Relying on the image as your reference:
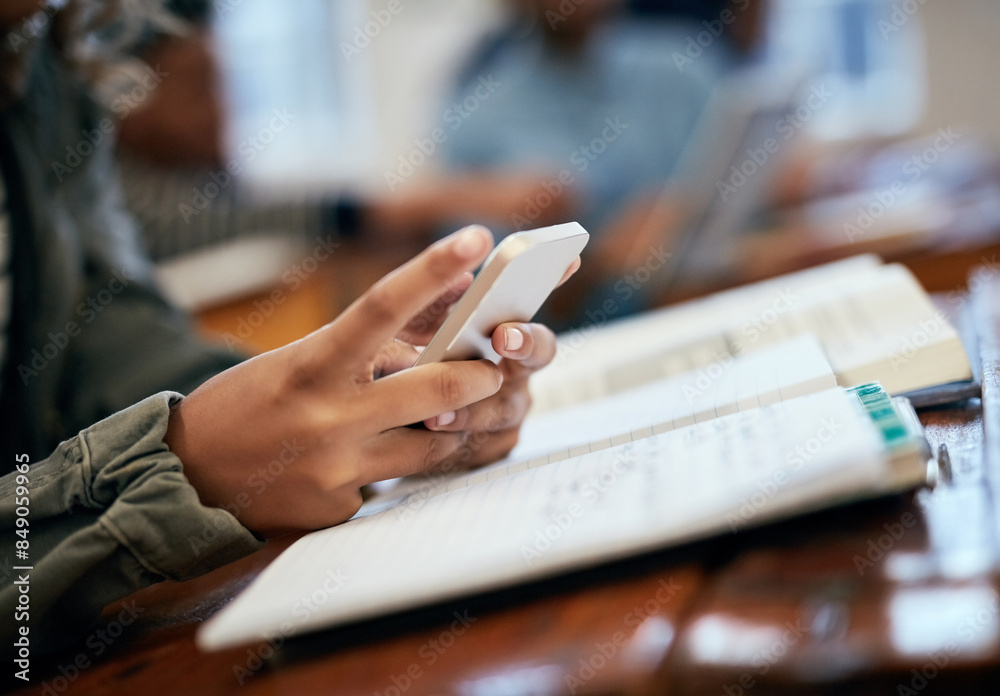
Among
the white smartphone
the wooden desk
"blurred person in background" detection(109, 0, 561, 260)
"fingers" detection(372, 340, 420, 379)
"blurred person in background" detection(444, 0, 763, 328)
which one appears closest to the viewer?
the wooden desk

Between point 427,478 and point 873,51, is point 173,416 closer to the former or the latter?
point 427,478

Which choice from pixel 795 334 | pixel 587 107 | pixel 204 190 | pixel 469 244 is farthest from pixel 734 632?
pixel 587 107

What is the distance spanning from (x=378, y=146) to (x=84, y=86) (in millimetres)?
2415

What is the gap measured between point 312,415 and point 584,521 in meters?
0.14

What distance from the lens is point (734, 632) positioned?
Result: 249 mm

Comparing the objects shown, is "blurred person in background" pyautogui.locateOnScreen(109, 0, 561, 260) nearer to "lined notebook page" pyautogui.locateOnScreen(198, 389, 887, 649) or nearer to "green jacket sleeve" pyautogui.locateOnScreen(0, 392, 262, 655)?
"green jacket sleeve" pyautogui.locateOnScreen(0, 392, 262, 655)

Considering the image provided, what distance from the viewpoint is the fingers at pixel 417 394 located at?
15.3 inches

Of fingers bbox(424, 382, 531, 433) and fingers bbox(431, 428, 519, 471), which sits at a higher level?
fingers bbox(424, 382, 531, 433)

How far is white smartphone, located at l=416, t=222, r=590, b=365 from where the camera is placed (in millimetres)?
343

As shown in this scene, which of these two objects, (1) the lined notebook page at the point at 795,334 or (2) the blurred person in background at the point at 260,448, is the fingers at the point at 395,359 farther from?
(1) the lined notebook page at the point at 795,334

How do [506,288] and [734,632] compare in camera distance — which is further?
[506,288]

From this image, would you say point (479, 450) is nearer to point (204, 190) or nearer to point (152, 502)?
point (152, 502)

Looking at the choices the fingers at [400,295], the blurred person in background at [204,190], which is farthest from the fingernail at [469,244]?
the blurred person in background at [204,190]

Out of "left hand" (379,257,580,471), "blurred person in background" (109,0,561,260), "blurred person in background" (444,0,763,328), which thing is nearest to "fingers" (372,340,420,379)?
"left hand" (379,257,580,471)
